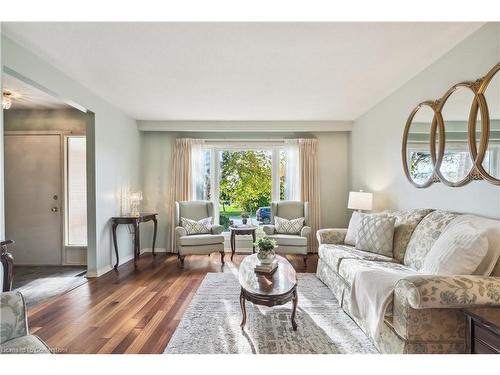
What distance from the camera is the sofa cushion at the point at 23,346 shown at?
1188 mm

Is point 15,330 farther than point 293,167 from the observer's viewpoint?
No

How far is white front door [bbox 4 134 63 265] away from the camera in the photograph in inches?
159

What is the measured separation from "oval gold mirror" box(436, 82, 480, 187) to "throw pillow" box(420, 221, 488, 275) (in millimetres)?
499

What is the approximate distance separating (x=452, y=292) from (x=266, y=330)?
1.35 meters

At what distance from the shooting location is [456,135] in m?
2.30

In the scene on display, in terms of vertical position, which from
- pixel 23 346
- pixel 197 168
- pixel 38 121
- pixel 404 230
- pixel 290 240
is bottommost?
pixel 290 240

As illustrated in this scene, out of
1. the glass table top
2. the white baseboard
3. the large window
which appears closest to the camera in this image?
the glass table top

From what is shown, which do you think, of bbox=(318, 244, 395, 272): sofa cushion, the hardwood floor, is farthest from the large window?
bbox=(318, 244, 395, 272): sofa cushion

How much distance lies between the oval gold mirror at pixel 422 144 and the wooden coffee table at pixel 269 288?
5.70ft

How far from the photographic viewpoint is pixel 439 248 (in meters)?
1.99

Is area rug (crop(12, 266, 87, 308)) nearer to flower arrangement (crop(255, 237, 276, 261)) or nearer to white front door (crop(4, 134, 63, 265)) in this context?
white front door (crop(4, 134, 63, 265))

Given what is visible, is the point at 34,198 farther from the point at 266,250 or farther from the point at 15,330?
the point at 266,250

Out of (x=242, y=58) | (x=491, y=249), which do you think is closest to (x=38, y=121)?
(x=242, y=58)
